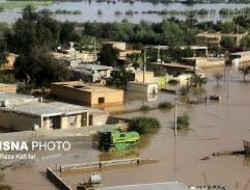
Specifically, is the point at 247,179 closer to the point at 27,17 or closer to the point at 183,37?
the point at 27,17

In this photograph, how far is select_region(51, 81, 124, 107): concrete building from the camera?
15.1 metres

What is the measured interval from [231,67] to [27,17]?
8.10 m

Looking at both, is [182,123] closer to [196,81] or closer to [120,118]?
[120,118]

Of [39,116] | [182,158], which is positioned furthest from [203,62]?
[182,158]

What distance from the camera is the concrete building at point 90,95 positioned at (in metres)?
15.1

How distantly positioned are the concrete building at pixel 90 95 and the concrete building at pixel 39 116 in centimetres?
234

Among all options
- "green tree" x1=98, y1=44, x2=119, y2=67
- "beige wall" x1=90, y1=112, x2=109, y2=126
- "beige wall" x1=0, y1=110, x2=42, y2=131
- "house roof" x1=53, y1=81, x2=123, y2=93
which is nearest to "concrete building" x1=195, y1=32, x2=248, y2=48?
"green tree" x1=98, y1=44, x2=119, y2=67

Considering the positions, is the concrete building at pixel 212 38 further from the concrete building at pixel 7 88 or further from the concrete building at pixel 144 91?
the concrete building at pixel 7 88

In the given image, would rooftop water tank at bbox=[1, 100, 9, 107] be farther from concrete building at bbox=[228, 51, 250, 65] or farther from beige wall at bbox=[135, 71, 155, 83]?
concrete building at bbox=[228, 51, 250, 65]

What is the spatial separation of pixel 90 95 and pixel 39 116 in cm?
350

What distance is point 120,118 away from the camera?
42.4ft

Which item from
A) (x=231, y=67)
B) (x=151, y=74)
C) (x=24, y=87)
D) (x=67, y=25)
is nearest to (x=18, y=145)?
(x=24, y=87)

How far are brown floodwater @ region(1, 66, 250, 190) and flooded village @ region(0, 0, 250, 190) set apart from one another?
0.06ft

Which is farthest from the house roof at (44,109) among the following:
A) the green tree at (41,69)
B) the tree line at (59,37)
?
the tree line at (59,37)
